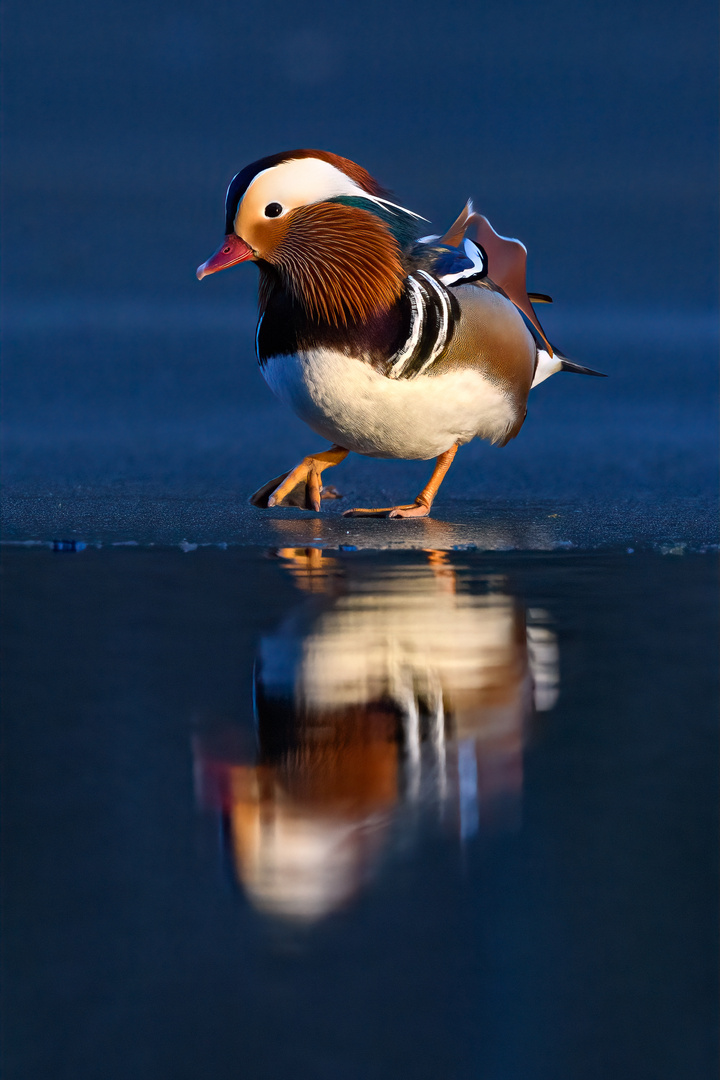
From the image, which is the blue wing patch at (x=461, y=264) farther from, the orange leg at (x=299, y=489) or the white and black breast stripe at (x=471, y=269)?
the orange leg at (x=299, y=489)

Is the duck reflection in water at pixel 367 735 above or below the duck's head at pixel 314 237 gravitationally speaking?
below

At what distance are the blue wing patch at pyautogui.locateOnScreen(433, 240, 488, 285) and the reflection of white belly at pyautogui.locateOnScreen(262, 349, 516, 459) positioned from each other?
224 mm

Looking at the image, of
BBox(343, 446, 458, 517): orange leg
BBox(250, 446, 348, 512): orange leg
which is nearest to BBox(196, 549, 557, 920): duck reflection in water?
BBox(343, 446, 458, 517): orange leg

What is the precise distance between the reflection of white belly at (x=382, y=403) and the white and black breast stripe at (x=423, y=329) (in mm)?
31

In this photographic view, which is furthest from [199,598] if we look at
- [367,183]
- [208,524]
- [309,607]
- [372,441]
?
[367,183]

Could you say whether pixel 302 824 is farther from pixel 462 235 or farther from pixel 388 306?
pixel 462 235

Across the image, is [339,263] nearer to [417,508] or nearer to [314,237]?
[314,237]

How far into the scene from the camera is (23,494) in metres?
3.30

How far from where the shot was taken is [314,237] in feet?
9.08

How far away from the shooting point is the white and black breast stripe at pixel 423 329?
8.94ft

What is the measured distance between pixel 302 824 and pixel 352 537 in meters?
1.50

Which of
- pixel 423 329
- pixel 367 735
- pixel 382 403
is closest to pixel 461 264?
pixel 423 329

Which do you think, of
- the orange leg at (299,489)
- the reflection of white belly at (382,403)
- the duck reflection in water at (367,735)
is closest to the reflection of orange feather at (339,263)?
the reflection of white belly at (382,403)

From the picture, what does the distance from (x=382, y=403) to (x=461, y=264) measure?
42cm
